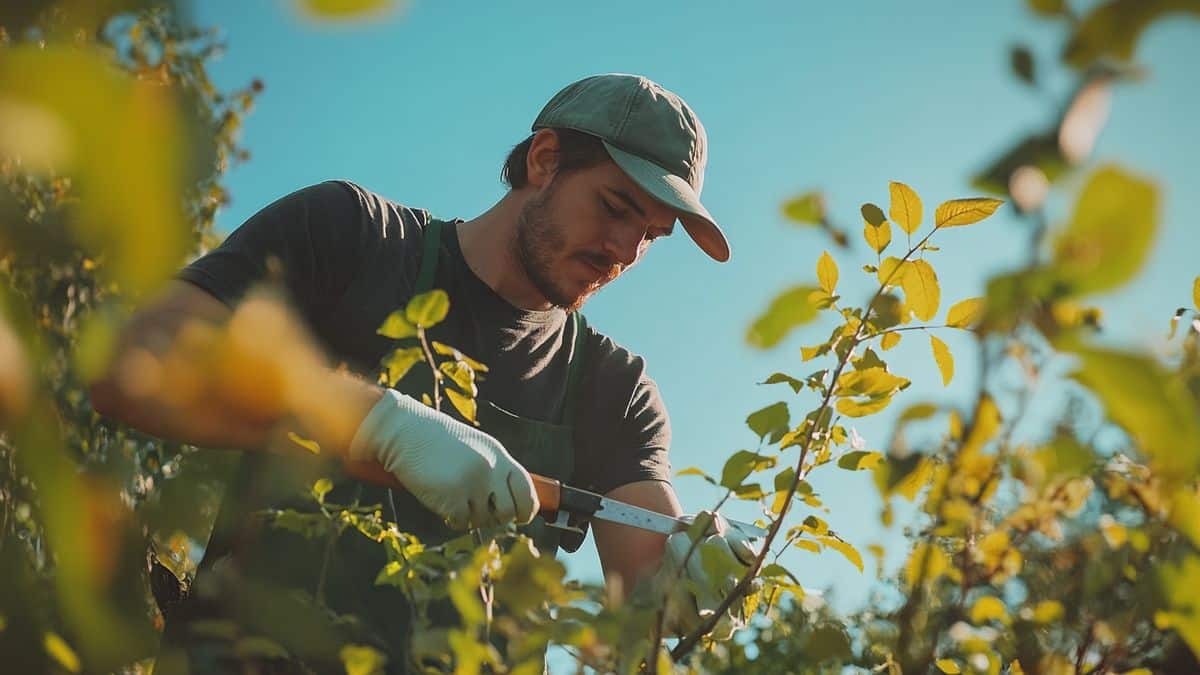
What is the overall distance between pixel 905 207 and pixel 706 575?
1.33 metres

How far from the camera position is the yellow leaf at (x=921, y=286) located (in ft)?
3.58

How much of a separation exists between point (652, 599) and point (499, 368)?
187cm

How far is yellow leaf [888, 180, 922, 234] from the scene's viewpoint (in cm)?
109

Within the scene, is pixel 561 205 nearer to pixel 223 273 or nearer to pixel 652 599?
pixel 223 273

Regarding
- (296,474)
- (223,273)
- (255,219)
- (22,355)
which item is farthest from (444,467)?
(22,355)

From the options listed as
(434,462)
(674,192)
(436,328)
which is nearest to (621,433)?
(436,328)

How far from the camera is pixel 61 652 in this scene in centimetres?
57

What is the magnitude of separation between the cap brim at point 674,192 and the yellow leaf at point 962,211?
1.83 meters

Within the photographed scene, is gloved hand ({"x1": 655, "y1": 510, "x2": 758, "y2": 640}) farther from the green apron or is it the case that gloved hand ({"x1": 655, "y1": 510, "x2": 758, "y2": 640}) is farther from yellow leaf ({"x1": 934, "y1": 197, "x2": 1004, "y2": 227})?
yellow leaf ({"x1": 934, "y1": 197, "x2": 1004, "y2": 227})

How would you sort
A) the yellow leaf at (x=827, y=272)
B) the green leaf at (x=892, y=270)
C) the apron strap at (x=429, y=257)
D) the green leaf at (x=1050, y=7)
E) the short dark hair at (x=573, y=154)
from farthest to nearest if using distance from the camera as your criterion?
the short dark hair at (x=573, y=154) → the apron strap at (x=429, y=257) → the yellow leaf at (x=827, y=272) → the green leaf at (x=892, y=270) → the green leaf at (x=1050, y=7)

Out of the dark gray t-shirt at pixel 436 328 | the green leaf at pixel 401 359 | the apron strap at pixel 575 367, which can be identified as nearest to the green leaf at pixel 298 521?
the green leaf at pixel 401 359

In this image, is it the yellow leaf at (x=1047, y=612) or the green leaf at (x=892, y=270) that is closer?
the yellow leaf at (x=1047, y=612)

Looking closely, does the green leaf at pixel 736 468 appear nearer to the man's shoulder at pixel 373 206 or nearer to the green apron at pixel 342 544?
the green apron at pixel 342 544

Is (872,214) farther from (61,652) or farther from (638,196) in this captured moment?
(638,196)
